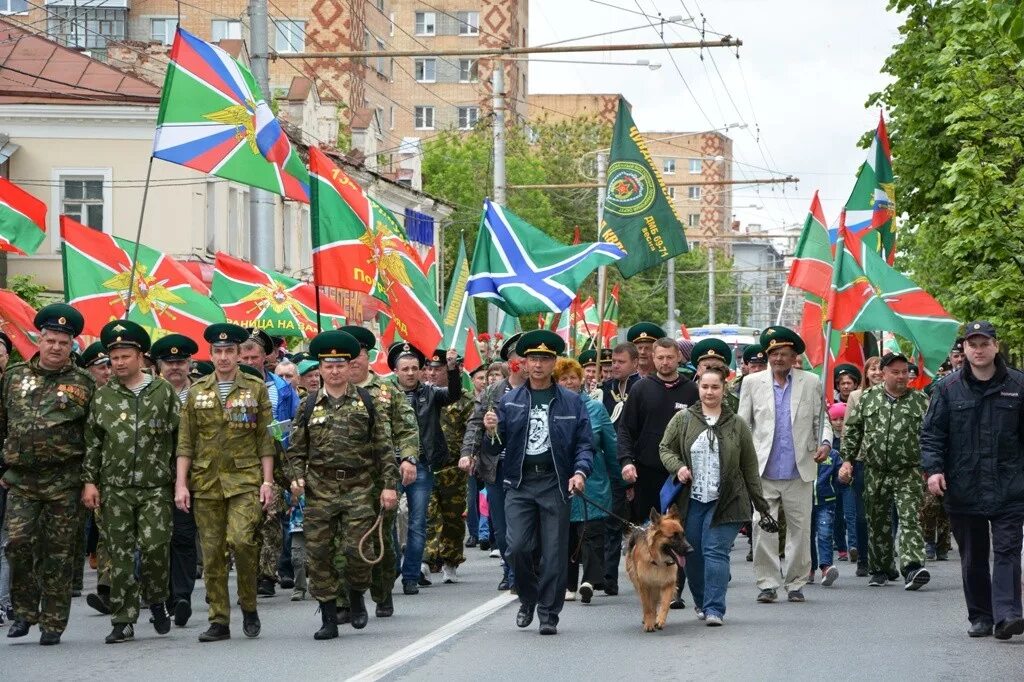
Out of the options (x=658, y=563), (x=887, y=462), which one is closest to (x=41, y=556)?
(x=658, y=563)

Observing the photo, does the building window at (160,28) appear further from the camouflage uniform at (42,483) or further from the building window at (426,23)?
the camouflage uniform at (42,483)

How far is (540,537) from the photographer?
41.6 feet

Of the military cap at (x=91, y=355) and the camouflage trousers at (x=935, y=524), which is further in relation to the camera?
the camouflage trousers at (x=935, y=524)

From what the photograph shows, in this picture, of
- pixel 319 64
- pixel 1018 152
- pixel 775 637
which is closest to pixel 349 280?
pixel 775 637

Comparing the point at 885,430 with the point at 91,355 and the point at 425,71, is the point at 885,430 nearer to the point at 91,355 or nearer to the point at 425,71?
the point at 91,355

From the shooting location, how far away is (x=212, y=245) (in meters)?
40.7

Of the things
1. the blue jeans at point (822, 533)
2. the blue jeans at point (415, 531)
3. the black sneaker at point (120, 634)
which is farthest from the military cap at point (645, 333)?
the black sneaker at point (120, 634)

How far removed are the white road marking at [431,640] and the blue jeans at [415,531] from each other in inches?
33.6

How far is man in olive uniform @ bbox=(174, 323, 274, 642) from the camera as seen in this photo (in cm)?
1205

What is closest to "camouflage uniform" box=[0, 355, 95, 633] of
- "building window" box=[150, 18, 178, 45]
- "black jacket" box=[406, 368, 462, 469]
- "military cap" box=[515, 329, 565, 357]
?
"military cap" box=[515, 329, 565, 357]

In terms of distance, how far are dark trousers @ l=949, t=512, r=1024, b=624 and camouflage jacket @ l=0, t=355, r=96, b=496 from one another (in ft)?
18.4

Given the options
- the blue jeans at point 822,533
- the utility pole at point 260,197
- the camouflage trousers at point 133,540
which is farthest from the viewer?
the utility pole at point 260,197

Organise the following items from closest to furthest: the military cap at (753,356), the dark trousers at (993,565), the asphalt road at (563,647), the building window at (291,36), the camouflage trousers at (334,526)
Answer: the asphalt road at (563,647), the dark trousers at (993,565), the camouflage trousers at (334,526), the military cap at (753,356), the building window at (291,36)

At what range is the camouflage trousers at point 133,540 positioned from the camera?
1199 cm
